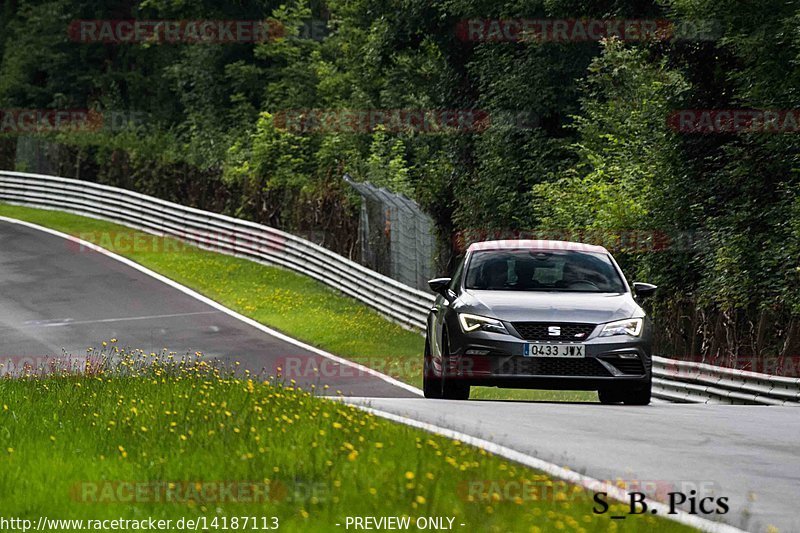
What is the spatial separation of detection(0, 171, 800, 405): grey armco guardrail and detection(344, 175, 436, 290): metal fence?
3.05ft

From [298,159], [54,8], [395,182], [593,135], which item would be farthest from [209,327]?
[54,8]

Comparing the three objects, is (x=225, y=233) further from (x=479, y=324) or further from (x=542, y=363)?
(x=542, y=363)

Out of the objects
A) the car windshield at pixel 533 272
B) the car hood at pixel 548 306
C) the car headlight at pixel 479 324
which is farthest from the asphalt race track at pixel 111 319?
the car headlight at pixel 479 324

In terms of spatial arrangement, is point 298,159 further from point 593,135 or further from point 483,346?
point 483,346

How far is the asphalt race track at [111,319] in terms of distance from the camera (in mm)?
24547

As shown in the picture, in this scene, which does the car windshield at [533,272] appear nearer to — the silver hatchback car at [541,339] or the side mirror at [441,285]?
the silver hatchback car at [541,339]

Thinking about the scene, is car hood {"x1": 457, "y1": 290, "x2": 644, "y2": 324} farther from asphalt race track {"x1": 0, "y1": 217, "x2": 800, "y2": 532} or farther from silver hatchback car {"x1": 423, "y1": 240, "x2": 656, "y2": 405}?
asphalt race track {"x1": 0, "y1": 217, "x2": 800, "y2": 532}

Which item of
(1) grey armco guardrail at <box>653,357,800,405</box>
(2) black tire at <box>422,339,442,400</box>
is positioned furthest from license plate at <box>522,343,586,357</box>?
(1) grey armco guardrail at <box>653,357,800,405</box>

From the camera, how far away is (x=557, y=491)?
25.7 feet

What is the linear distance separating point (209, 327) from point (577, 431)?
17783 mm

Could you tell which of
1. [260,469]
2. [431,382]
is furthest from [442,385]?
[260,469]

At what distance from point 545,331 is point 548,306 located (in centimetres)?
34

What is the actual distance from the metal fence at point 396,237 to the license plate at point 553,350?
16929mm

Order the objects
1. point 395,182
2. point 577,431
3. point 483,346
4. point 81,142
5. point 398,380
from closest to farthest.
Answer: point 577,431
point 483,346
point 398,380
point 395,182
point 81,142
